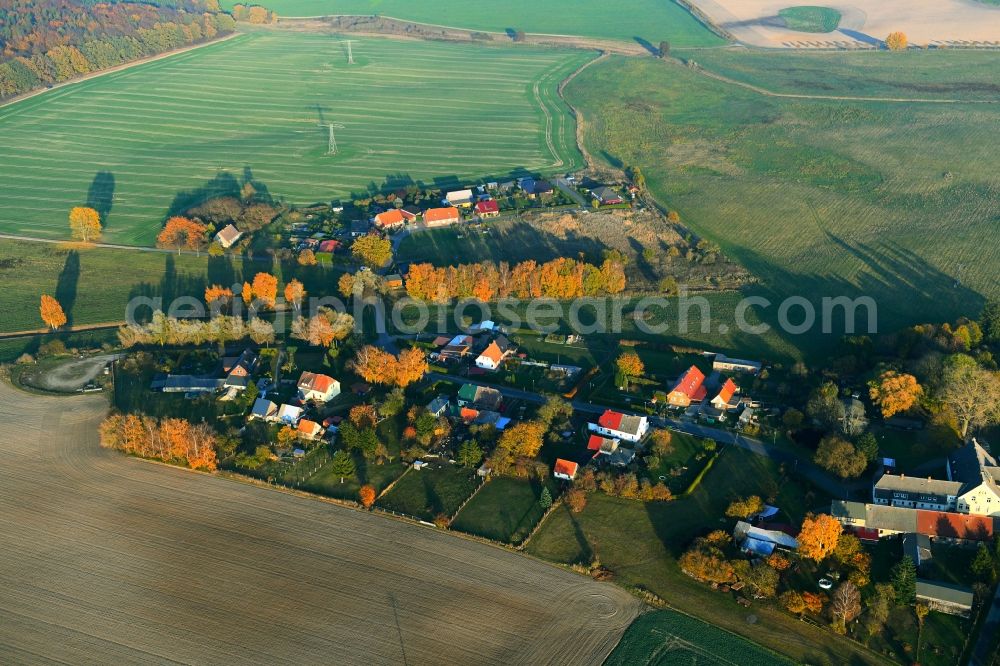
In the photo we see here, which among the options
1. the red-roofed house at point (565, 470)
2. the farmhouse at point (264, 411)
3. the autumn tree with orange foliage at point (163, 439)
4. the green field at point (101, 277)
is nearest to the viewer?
the red-roofed house at point (565, 470)

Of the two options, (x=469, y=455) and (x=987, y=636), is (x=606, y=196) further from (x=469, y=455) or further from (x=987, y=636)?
(x=987, y=636)

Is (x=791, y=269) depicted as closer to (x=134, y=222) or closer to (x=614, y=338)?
(x=614, y=338)

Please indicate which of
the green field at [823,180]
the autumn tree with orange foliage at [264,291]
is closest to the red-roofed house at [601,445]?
the green field at [823,180]

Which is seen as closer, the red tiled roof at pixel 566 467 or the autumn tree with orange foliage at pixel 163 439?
the red tiled roof at pixel 566 467

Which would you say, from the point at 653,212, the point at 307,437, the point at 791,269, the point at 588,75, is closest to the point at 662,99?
the point at 588,75

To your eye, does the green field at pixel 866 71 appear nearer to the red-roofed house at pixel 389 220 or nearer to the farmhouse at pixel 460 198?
the farmhouse at pixel 460 198

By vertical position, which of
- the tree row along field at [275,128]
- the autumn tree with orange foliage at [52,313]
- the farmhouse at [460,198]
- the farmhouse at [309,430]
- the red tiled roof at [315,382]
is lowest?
the farmhouse at [309,430]

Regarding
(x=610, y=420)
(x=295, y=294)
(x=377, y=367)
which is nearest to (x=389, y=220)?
(x=295, y=294)
